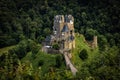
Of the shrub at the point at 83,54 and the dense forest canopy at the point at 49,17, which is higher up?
the dense forest canopy at the point at 49,17

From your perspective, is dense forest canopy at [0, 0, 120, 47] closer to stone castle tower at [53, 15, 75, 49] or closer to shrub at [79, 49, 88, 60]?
stone castle tower at [53, 15, 75, 49]

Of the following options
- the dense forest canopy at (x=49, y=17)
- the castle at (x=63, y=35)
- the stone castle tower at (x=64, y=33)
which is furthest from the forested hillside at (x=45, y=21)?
the stone castle tower at (x=64, y=33)

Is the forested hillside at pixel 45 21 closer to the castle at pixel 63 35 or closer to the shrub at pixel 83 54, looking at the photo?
the castle at pixel 63 35

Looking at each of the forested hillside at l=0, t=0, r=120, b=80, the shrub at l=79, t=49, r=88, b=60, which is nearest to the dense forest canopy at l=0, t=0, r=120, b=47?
the forested hillside at l=0, t=0, r=120, b=80

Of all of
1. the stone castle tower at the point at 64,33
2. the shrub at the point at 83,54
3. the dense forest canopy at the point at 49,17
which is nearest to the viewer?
the shrub at the point at 83,54

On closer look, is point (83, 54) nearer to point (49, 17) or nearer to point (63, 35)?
point (63, 35)

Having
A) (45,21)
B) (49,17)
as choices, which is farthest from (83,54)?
(49,17)

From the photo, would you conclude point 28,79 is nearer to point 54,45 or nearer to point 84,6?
point 54,45

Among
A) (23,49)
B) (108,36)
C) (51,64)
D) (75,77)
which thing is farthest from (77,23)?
(75,77)
